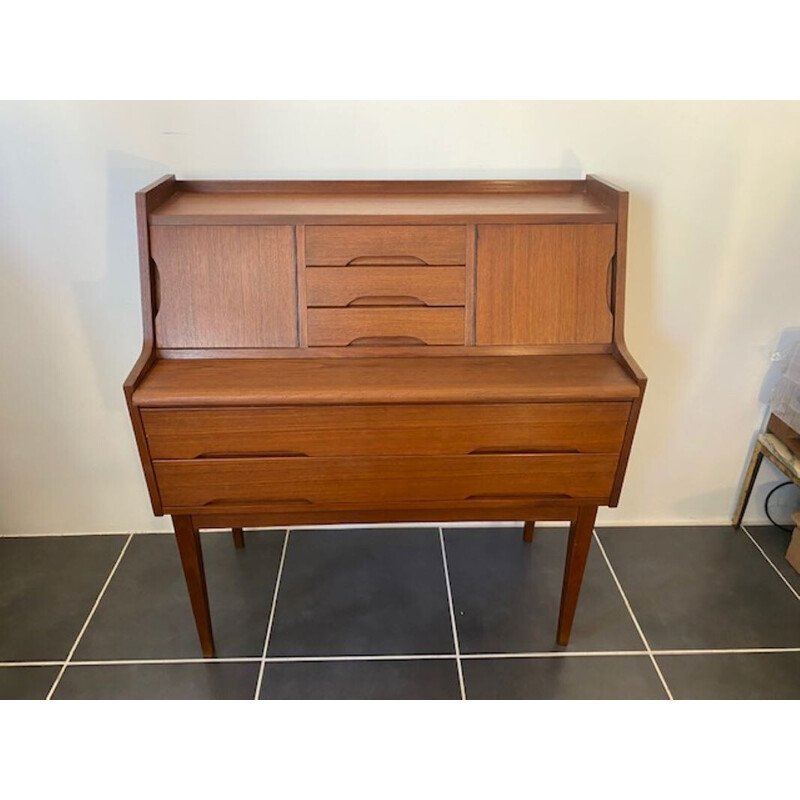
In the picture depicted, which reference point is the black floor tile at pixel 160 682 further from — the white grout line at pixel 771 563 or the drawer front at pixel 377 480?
the white grout line at pixel 771 563

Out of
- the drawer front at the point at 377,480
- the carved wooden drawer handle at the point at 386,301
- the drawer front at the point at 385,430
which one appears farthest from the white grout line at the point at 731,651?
the carved wooden drawer handle at the point at 386,301

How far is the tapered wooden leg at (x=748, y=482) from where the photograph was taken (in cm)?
210

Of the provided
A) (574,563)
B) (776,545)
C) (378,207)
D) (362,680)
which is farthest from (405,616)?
(776,545)

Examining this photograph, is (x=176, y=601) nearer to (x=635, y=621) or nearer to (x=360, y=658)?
(x=360, y=658)

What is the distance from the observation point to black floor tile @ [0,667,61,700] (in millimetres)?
1655

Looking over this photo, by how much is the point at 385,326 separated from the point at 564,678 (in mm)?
967

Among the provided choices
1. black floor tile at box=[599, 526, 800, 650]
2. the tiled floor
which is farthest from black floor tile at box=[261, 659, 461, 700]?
black floor tile at box=[599, 526, 800, 650]

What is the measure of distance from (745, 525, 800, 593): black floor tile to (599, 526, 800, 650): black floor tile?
35mm

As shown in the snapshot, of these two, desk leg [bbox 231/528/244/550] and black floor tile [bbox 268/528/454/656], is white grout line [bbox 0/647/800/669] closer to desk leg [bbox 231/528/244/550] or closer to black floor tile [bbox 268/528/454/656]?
black floor tile [bbox 268/528/454/656]

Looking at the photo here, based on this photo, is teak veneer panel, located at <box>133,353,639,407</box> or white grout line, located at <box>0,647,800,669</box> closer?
teak veneer panel, located at <box>133,353,639,407</box>

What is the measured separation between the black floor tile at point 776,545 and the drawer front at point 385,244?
140 cm

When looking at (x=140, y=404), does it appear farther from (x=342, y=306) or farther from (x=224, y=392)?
(x=342, y=306)

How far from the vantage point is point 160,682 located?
1688 mm
